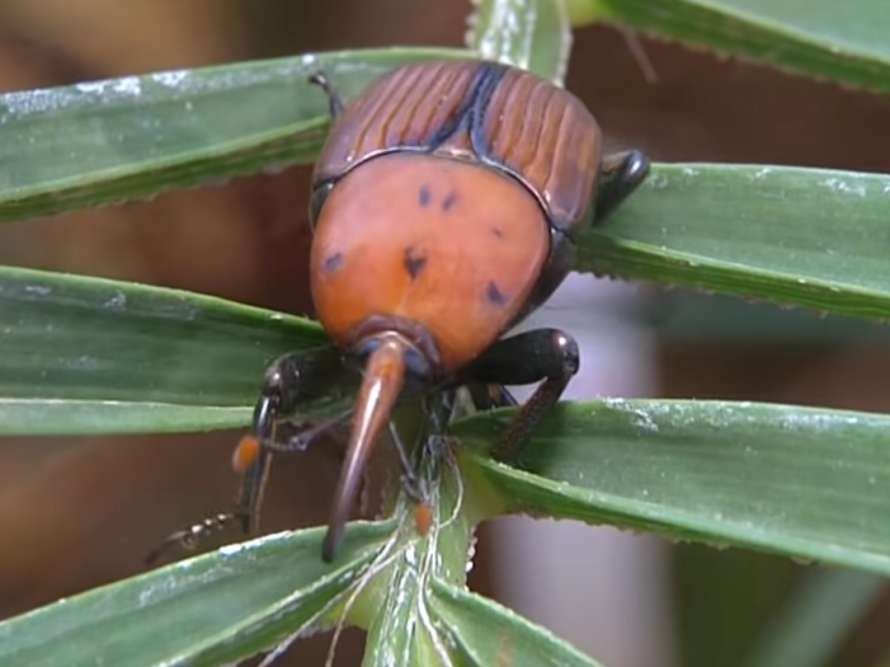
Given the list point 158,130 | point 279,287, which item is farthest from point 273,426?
point 279,287

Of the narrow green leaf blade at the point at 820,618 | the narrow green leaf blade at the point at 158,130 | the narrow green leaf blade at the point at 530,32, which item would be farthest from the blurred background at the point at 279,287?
the narrow green leaf blade at the point at 158,130

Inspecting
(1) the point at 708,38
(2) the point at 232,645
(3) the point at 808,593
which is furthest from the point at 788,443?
(3) the point at 808,593

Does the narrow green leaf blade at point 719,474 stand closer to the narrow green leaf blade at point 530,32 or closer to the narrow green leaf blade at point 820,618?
the narrow green leaf blade at point 530,32

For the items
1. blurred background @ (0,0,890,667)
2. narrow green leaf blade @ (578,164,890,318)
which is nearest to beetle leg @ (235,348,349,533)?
narrow green leaf blade @ (578,164,890,318)

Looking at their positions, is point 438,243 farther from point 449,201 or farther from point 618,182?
point 618,182

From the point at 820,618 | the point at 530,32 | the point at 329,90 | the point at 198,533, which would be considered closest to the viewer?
the point at 198,533

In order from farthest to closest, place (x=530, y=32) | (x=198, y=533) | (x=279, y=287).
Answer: (x=279, y=287)
(x=530, y=32)
(x=198, y=533)

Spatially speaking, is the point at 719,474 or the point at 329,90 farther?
the point at 329,90
